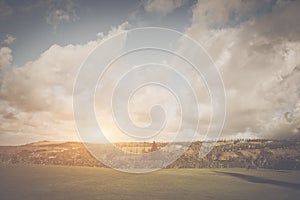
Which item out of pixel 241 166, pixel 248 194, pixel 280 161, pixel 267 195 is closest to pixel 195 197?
pixel 248 194

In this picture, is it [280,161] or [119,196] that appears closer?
[119,196]

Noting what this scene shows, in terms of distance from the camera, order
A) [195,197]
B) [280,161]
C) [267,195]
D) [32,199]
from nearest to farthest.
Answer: [32,199] < [195,197] < [267,195] < [280,161]

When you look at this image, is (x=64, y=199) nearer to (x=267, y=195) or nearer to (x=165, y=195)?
(x=165, y=195)

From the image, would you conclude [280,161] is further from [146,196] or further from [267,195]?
[146,196]

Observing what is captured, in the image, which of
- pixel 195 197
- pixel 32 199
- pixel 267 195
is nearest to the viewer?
pixel 32 199

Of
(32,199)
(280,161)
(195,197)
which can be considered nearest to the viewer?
(32,199)

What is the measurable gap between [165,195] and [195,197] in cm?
822

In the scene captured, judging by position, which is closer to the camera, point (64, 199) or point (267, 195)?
point (64, 199)

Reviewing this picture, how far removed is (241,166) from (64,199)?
161m

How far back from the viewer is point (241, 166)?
196875 millimetres

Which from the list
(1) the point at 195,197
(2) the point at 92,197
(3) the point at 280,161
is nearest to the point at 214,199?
(1) the point at 195,197

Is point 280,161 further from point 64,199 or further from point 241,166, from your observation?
point 64,199

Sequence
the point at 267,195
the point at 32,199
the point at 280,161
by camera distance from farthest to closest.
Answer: the point at 280,161 → the point at 267,195 → the point at 32,199

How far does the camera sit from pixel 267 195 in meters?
76.6
